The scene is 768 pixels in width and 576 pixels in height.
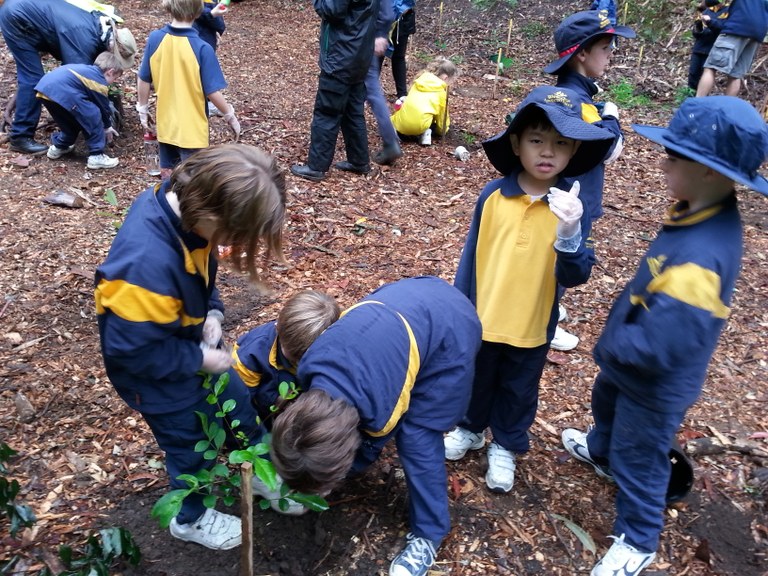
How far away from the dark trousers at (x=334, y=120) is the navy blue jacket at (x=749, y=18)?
4.38m

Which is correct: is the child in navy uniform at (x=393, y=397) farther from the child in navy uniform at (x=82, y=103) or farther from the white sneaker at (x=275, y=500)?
the child in navy uniform at (x=82, y=103)

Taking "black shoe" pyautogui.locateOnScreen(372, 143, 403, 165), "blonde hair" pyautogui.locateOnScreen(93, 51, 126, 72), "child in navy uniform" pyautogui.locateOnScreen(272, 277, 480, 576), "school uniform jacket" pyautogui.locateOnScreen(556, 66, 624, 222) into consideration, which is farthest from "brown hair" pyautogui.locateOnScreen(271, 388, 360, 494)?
"blonde hair" pyautogui.locateOnScreen(93, 51, 126, 72)

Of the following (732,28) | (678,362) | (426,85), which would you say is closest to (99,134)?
(426,85)

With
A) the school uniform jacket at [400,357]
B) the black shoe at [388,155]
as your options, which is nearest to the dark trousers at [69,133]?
the black shoe at [388,155]

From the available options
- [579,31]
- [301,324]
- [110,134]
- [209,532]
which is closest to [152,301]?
[301,324]

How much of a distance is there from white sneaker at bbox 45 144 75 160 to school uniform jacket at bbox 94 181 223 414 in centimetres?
460

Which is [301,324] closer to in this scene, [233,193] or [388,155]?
[233,193]

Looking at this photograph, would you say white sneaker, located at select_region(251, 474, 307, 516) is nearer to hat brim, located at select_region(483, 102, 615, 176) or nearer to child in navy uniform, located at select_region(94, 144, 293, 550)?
child in navy uniform, located at select_region(94, 144, 293, 550)

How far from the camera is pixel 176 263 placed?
1.92 metres

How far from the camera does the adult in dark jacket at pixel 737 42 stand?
6.74 metres

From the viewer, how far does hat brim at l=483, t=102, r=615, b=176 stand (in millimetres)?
2299

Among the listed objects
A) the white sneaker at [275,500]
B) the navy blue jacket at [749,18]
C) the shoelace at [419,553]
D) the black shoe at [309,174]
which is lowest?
the white sneaker at [275,500]

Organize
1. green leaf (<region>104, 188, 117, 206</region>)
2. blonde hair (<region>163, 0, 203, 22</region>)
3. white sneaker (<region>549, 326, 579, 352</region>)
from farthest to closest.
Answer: green leaf (<region>104, 188, 117, 206</region>)
blonde hair (<region>163, 0, 203, 22</region>)
white sneaker (<region>549, 326, 579, 352</region>)

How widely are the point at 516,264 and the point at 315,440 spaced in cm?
116
